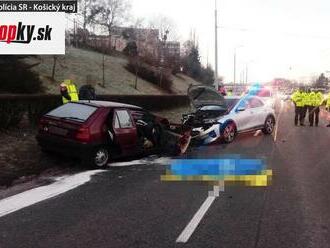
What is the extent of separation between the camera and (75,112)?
36.5 feet

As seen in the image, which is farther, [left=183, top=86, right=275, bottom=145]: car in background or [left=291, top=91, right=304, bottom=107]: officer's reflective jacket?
[left=291, top=91, right=304, bottom=107]: officer's reflective jacket

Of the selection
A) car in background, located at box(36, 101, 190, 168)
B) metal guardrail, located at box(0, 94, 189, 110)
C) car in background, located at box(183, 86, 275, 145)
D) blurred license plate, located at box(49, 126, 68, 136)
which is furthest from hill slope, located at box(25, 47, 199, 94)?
blurred license plate, located at box(49, 126, 68, 136)

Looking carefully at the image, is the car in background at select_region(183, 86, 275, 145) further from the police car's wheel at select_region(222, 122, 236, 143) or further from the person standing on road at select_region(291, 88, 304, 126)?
the person standing on road at select_region(291, 88, 304, 126)

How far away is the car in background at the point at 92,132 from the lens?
1064cm

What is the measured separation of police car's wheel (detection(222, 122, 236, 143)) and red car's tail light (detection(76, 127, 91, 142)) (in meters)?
6.11

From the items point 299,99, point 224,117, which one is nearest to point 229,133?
point 224,117

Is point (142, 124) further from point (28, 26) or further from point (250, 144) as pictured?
point (28, 26)

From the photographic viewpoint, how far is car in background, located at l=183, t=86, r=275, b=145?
15.3m

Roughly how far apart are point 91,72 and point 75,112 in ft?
99.4

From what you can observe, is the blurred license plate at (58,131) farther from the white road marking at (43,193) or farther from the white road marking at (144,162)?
the white road marking at (144,162)

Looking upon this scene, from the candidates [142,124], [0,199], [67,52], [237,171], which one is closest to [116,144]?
[142,124]

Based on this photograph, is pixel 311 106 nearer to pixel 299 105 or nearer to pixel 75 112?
pixel 299 105

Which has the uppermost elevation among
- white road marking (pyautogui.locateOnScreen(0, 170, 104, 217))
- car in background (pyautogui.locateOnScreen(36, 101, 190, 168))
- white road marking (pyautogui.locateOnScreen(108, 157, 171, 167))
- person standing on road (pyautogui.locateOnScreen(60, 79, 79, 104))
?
person standing on road (pyautogui.locateOnScreen(60, 79, 79, 104))

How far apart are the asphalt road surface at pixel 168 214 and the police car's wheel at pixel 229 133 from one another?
479 centimetres
